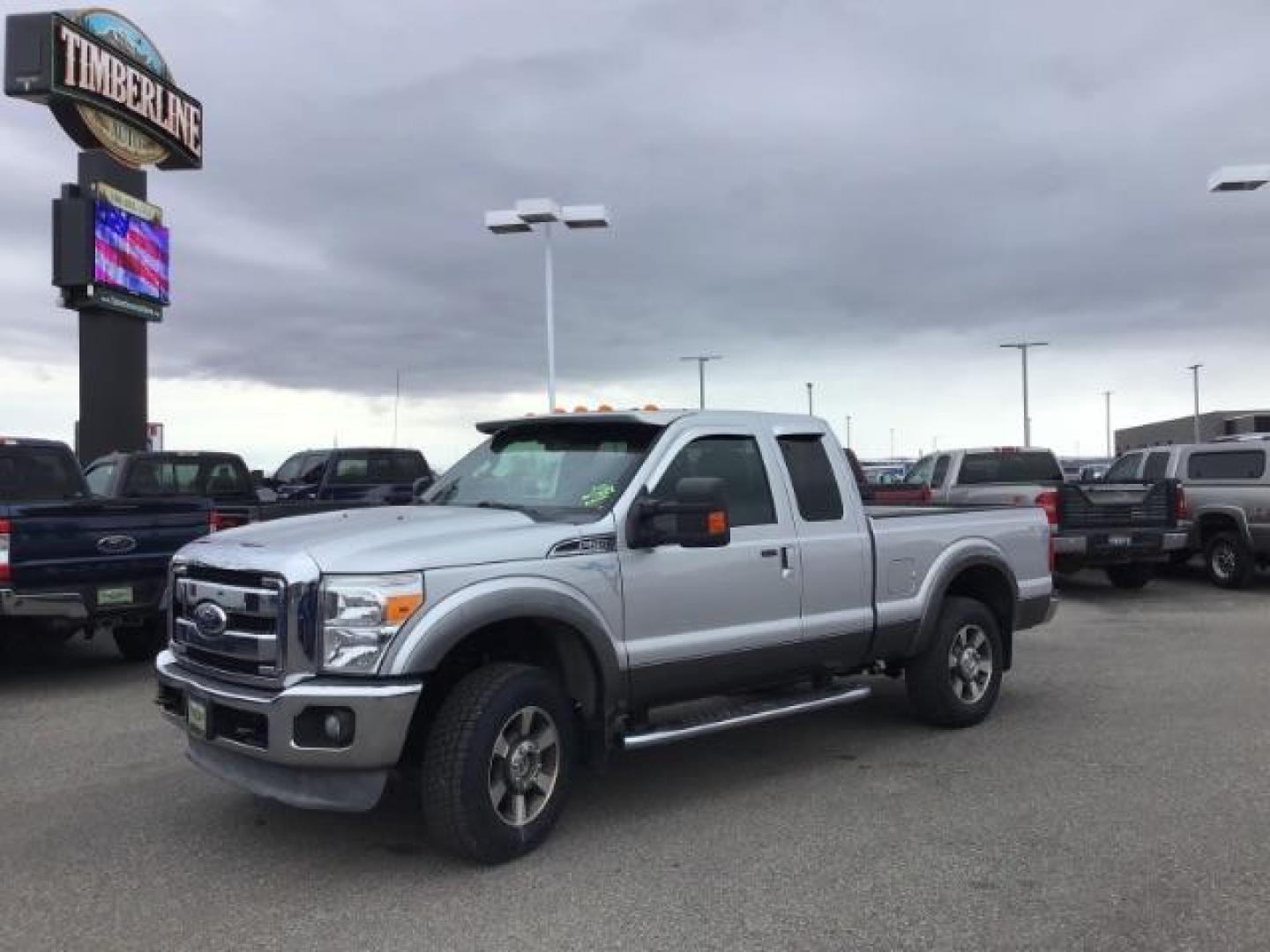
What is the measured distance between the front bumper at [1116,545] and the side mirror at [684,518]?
371 inches

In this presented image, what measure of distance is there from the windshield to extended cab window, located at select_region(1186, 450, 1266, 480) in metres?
11.7

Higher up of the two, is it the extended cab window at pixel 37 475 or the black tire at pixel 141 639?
the extended cab window at pixel 37 475

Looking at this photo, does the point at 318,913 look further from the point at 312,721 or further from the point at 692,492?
the point at 692,492

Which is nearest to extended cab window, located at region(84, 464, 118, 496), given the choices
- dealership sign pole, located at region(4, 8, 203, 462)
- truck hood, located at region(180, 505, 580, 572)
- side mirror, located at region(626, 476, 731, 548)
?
truck hood, located at region(180, 505, 580, 572)

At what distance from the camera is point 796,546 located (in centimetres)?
589

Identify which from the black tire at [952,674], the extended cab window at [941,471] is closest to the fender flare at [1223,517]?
the extended cab window at [941,471]

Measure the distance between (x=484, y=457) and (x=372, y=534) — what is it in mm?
1580

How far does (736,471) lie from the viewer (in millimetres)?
5859

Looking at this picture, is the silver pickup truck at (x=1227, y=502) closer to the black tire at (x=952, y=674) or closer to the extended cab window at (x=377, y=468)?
the black tire at (x=952, y=674)

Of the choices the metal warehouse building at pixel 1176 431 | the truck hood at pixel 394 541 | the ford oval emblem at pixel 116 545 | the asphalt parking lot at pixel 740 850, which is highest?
the metal warehouse building at pixel 1176 431

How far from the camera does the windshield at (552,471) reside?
5.31 m

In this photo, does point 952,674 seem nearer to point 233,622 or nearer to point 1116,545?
point 233,622

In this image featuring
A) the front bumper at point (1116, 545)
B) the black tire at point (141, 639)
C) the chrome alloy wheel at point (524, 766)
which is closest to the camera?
the chrome alloy wheel at point (524, 766)

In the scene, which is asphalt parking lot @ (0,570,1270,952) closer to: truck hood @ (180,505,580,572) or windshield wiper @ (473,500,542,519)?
truck hood @ (180,505,580,572)
